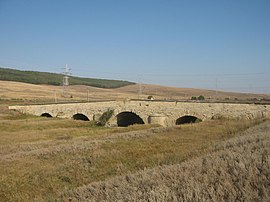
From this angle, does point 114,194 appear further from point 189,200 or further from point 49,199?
point 49,199

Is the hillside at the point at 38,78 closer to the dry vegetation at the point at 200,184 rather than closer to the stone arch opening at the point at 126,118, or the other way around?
the stone arch opening at the point at 126,118

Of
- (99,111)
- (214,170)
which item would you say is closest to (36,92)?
(99,111)

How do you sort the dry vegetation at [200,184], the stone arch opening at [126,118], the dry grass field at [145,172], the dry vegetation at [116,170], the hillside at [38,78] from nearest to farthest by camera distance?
the dry vegetation at [200,184]
the dry grass field at [145,172]
the dry vegetation at [116,170]
the stone arch opening at [126,118]
the hillside at [38,78]

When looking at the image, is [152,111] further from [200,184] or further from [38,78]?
[38,78]

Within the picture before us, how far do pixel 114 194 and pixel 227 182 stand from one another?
2.00 m

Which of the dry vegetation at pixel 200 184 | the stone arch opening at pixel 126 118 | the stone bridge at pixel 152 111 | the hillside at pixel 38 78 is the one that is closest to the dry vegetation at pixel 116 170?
the dry vegetation at pixel 200 184

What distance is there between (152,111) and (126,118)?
8961 millimetres

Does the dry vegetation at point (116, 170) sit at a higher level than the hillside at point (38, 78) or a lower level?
lower

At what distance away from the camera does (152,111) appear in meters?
33.3

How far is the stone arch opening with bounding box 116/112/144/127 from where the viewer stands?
129ft

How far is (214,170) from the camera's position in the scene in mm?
5117

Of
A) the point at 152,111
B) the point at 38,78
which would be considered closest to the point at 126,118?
the point at 152,111

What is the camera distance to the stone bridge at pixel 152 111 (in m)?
25.7

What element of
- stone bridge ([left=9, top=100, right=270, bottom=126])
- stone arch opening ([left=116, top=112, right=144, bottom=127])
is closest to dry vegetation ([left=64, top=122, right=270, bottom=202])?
stone bridge ([left=9, top=100, right=270, bottom=126])
